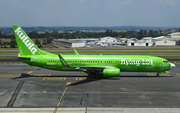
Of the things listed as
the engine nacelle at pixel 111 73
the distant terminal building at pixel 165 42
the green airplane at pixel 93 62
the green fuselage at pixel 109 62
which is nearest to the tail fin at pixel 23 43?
the green airplane at pixel 93 62

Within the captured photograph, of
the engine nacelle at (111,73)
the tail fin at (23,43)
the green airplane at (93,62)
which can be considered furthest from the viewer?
the tail fin at (23,43)

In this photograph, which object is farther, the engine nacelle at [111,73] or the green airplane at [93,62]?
the green airplane at [93,62]

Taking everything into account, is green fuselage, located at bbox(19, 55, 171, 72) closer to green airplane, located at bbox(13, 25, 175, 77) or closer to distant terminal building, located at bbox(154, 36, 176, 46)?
green airplane, located at bbox(13, 25, 175, 77)

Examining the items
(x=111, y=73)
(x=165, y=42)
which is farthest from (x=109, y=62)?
(x=165, y=42)

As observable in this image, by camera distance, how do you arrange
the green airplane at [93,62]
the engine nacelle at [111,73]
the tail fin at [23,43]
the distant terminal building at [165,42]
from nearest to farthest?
1. the engine nacelle at [111,73]
2. the green airplane at [93,62]
3. the tail fin at [23,43]
4. the distant terminal building at [165,42]

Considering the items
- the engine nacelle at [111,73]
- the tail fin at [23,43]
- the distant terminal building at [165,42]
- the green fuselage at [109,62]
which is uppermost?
the tail fin at [23,43]

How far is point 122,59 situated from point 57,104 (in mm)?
17483

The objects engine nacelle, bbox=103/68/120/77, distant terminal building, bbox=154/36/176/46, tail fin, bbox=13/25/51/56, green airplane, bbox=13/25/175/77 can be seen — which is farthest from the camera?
distant terminal building, bbox=154/36/176/46

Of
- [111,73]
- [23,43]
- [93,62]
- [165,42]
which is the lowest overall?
[165,42]

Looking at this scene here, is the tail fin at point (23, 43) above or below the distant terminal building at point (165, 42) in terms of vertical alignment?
above

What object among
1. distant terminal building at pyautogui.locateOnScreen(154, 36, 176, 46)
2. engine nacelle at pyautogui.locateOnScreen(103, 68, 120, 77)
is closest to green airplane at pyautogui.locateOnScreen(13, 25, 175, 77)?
engine nacelle at pyautogui.locateOnScreen(103, 68, 120, 77)

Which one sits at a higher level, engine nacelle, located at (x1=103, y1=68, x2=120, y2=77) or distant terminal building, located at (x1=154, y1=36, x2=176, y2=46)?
engine nacelle, located at (x1=103, y1=68, x2=120, y2=77)

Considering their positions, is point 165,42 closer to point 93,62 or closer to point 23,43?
point 93,62

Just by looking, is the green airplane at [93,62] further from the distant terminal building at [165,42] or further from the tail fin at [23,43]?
the distant terminal building at [165,42]
